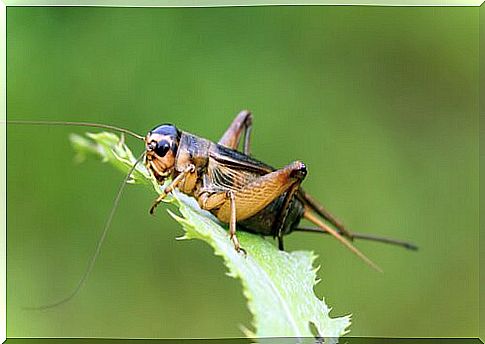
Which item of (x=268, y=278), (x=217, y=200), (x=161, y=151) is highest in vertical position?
(x=161, y=151)

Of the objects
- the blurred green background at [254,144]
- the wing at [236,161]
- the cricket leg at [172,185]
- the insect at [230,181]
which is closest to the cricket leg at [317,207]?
the insect at [230,181]

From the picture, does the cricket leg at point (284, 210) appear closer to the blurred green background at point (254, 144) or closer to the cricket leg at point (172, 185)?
the cricket leg at point (172, 185)

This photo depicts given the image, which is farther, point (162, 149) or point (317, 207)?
point (317, 207)

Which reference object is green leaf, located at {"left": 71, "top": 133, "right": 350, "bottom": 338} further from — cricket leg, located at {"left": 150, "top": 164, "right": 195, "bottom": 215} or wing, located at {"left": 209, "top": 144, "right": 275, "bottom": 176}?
wing, located at {"left": 209, "top": 144, "right": 275, "bottom": 176}

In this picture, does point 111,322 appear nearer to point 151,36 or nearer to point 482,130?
point 151,36

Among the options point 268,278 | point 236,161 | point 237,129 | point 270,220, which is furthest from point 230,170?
point 268,278

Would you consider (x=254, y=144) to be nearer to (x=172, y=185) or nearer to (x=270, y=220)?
(x=270, y=220)

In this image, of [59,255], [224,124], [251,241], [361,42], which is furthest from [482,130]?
[59,255]
